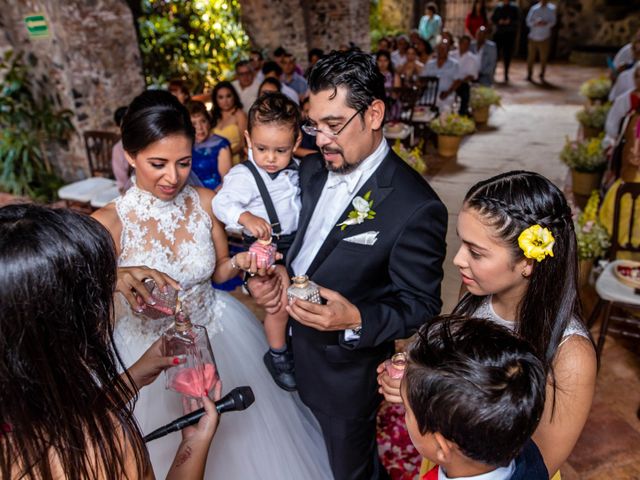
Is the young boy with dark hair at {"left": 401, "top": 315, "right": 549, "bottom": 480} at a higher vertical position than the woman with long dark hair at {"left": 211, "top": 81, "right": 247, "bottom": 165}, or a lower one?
higher

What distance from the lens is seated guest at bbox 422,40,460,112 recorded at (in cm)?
882

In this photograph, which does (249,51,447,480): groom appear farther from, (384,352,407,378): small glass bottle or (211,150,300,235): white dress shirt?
(211,150,300,235): white dress shirt

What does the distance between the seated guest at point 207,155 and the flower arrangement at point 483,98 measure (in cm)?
631

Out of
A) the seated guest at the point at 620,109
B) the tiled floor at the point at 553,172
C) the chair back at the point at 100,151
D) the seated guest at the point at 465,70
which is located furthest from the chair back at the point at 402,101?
the chair back at the point at 100,151

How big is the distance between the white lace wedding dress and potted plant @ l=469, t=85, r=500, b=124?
8091 millimetres

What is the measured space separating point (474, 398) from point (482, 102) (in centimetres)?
912

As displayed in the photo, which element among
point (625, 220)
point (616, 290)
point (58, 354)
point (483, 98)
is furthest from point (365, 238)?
point (483, 98)

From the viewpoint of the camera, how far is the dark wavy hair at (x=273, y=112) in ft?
7.73

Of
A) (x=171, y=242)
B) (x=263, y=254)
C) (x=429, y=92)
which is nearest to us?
(x=263, y=254)

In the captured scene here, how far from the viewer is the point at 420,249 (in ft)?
A: 5.84

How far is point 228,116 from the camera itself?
5.64 metres

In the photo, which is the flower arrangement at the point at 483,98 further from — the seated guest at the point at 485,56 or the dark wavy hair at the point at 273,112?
the dark wavy hair at the point at 273,112

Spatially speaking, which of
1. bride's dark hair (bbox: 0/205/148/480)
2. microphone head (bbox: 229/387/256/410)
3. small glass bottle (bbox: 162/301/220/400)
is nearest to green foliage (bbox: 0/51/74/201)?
small glass bottle (bbox: 162/301/220/400)

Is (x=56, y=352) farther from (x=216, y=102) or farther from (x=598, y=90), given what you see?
(x=598, y=90)
